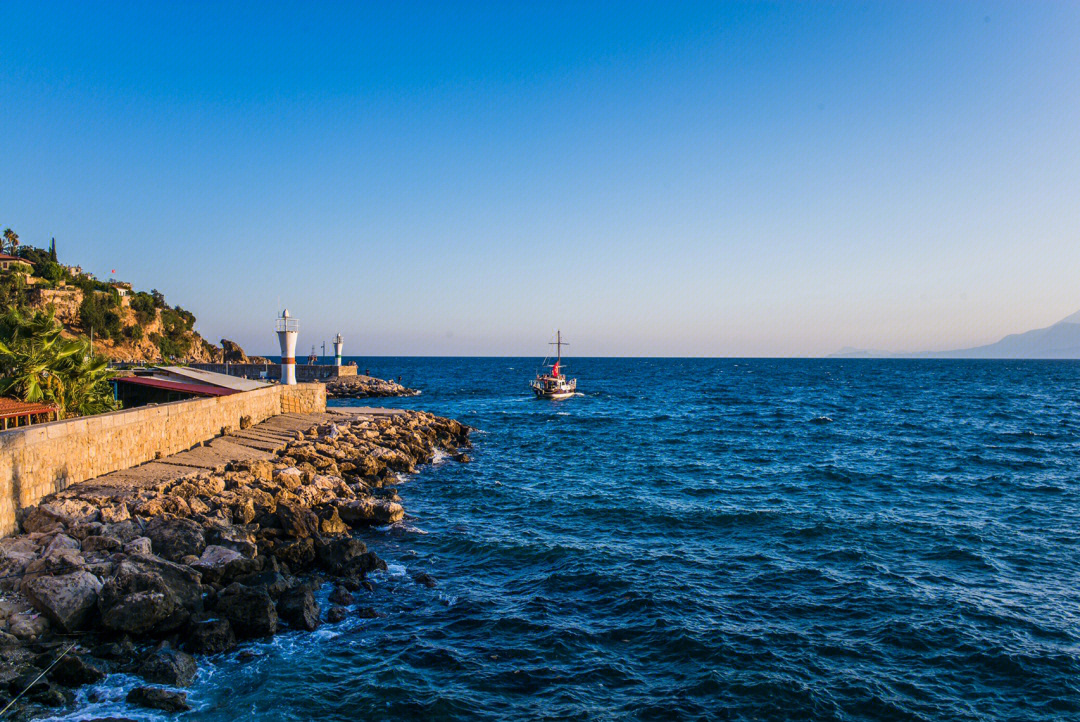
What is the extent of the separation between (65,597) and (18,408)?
26.3 ft

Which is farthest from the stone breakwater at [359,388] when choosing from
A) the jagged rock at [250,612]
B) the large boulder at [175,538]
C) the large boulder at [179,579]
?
the jagged rock at [250,612]

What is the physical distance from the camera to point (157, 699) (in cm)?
888

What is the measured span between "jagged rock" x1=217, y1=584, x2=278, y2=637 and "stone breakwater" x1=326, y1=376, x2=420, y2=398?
54406mm

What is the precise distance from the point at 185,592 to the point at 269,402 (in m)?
22.7

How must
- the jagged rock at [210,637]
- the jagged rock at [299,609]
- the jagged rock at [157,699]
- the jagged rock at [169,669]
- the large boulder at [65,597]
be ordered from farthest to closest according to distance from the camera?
the jagged rock at [299,609]
the jagged rock at [210,637]
the large boulder at [65,597]
the jagged rock at [169,669]
the jagged rock at [157,699]

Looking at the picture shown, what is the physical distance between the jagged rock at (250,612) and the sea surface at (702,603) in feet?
1.52

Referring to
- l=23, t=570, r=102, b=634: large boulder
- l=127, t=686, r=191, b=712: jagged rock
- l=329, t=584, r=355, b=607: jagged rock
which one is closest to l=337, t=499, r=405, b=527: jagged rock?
l=329, t=584, r=355, b=607: jagged rock

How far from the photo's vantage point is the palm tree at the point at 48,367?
18.1 metres

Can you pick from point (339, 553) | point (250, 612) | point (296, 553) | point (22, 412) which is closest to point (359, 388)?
point (22, 412)

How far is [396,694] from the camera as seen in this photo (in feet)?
31.7

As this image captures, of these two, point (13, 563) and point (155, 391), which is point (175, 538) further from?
point (155, 391)

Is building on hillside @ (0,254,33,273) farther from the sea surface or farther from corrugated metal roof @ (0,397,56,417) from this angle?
the sea surface

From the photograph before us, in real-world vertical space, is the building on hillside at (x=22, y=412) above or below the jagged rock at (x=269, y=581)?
above

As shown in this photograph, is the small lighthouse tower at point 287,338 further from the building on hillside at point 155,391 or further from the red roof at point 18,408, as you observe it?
the red roof at point 18,408
